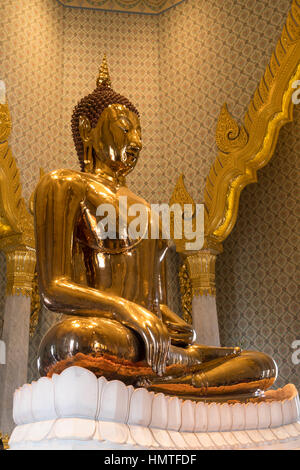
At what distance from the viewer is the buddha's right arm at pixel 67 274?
1539 mm

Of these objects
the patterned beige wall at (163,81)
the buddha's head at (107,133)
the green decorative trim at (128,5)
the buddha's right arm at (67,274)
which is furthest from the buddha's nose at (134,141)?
the green decorative trim at (128,5)

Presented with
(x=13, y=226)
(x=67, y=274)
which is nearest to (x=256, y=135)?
(x=13, y=226)

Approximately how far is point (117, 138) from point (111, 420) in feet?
4.58

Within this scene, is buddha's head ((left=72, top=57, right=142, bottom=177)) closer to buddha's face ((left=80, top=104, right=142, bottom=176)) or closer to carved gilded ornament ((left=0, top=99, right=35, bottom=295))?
buddha's face ((left=80, top=104, right=142, bottom=176))

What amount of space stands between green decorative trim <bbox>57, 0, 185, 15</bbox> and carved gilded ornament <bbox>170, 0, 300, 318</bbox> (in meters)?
1.65

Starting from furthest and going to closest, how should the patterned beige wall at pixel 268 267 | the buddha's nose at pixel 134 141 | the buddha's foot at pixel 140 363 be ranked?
1. the patterned beige wall at pixel 268 267
2. the buddha's nose at pixel 134 141
3. the buddha's foot at pixel 140 363

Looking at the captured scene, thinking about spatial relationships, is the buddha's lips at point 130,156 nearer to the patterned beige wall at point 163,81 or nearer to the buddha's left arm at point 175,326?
the buddha's left arm at point 175,326

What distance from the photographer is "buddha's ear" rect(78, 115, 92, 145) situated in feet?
7.74

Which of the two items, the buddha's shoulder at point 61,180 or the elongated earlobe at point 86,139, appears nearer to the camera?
the buddha's shoulder at point 61,180

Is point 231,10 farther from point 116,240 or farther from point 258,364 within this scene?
point 258,364

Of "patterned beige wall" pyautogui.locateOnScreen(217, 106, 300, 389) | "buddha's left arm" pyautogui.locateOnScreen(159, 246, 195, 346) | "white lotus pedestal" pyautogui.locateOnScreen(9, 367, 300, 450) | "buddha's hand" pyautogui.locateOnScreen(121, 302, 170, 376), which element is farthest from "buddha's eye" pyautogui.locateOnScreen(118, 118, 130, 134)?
"patterned beige wall" pyautogui.locateOnScreen(217, 106, 300, 389)

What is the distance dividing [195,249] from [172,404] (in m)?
3.01

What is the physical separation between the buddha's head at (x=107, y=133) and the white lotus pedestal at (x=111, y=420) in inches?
48.1
